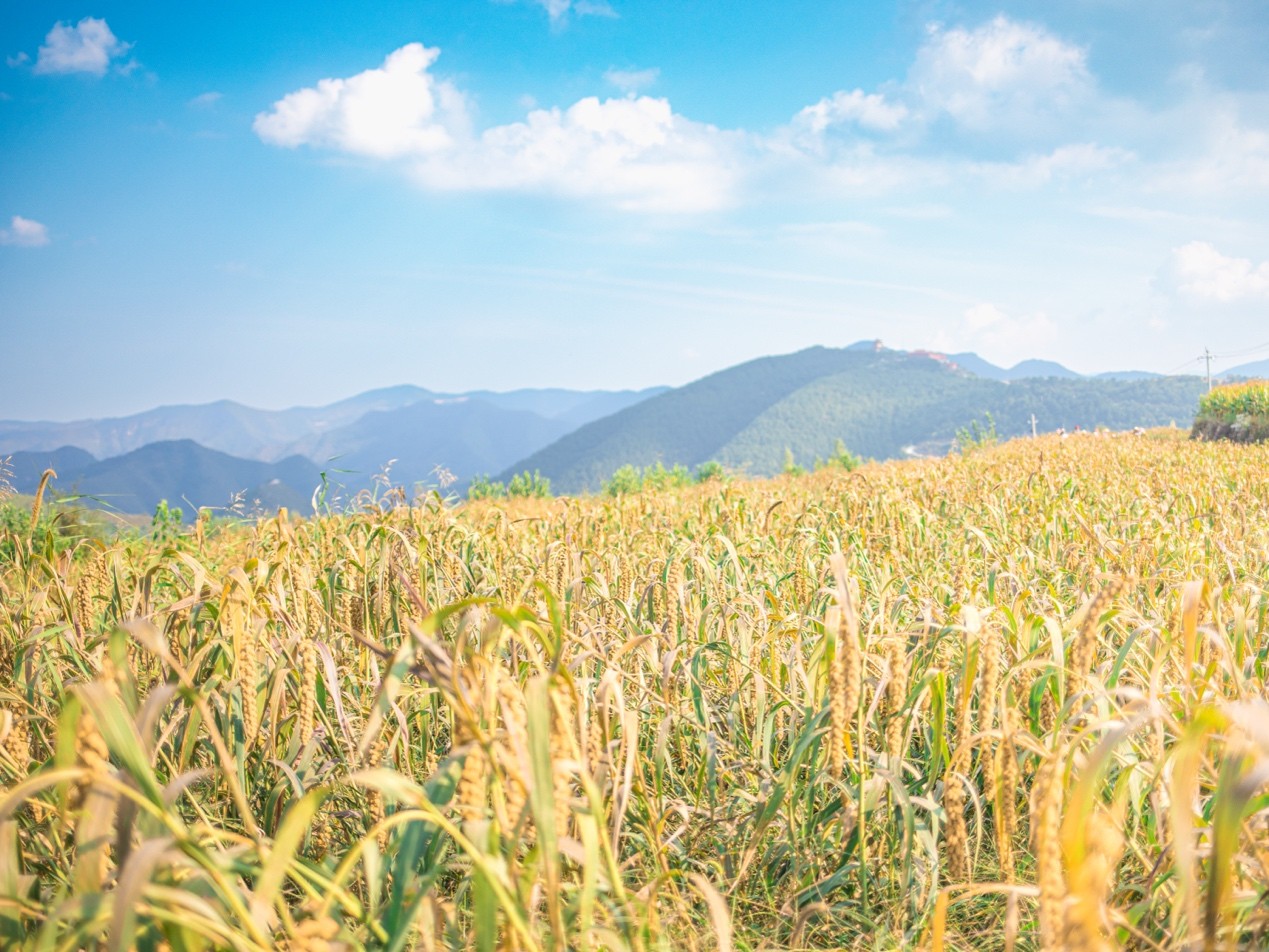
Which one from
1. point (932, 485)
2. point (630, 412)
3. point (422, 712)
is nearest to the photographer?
point (422, 712)

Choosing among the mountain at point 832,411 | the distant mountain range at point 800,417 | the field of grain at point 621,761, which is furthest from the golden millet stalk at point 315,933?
the mountain at point 832,411

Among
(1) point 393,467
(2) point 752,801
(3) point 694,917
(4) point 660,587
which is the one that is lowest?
(3) point 694,917

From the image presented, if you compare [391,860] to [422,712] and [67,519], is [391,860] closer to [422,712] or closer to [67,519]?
[422,712]

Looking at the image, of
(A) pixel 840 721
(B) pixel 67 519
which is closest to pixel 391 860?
(A) pixel 840 721

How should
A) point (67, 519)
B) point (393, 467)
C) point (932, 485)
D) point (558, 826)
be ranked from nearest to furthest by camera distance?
point (558, 826) < point (393, 467) < point (932, 485) < point (67, 519)

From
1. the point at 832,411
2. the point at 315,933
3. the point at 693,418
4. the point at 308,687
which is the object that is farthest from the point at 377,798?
the point at 693,418

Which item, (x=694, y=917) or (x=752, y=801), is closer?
(x=694, y=917)

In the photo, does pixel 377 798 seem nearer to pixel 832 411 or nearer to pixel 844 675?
pixel 844 675

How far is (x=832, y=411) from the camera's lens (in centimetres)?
14938

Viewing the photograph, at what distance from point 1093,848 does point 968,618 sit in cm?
52

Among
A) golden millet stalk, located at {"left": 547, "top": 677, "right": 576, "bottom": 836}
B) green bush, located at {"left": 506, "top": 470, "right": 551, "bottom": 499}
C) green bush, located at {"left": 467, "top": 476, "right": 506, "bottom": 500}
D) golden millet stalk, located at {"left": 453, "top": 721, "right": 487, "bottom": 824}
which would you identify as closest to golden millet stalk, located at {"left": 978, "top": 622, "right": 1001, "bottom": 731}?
golden millet stalk, located at {"left": 547, "top": 677, "right": 576, "bottom": 836}

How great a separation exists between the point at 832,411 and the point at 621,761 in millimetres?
153584

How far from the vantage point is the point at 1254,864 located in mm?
1300

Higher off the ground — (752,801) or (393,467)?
(393,467)
